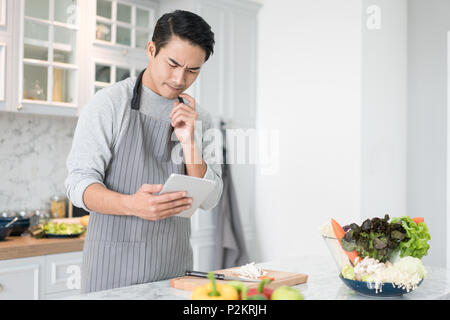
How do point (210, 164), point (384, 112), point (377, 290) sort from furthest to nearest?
point (384, 112)
point (210, 164)
point (377, 290)

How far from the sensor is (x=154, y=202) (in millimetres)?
1516

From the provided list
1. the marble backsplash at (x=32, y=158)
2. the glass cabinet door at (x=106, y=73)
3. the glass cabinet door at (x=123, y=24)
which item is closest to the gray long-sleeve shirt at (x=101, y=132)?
the glass cabinet door at (x=106, y=73)

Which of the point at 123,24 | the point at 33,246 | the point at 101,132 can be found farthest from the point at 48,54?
the point at 101,132

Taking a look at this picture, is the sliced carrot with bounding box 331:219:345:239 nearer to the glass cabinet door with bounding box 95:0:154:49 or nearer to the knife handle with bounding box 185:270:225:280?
the knife handle with bounding box 185:270:225:280

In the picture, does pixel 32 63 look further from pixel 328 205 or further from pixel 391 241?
pixel 391 241

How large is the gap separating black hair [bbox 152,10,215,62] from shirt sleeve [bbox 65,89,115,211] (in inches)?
11.6

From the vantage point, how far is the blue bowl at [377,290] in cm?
147

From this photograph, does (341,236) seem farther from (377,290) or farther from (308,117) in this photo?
(308,117)

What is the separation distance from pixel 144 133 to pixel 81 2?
5.92 feet

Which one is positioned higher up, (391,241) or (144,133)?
(144,133)

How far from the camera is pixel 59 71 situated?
3137 millimetres

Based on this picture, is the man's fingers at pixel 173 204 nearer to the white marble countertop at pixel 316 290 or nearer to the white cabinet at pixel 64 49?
the white marble countertop at pixel 316 290

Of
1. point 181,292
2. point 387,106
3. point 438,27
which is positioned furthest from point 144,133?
point 438,27

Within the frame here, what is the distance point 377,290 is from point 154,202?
2.37ft
